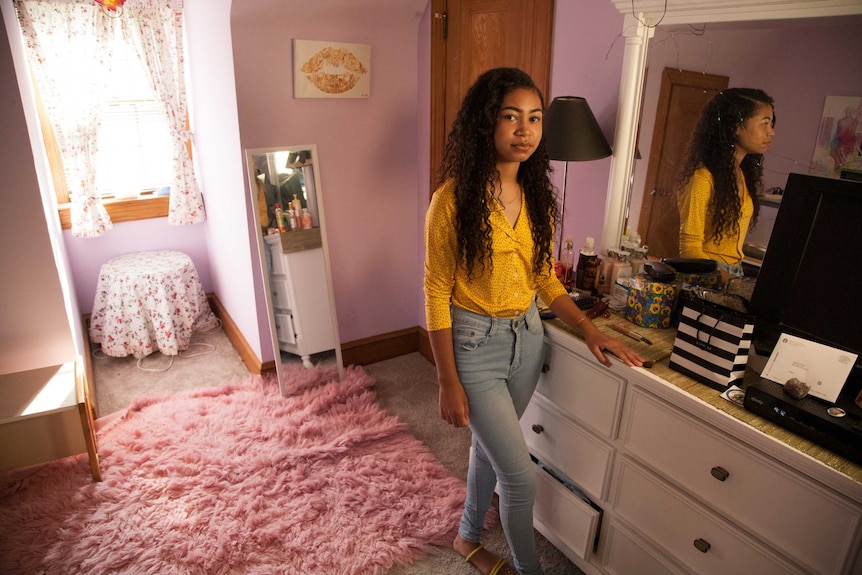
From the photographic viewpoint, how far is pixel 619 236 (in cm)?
195

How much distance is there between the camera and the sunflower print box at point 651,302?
5.40 ft

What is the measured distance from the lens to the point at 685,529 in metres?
1.45

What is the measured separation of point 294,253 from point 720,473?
6.61 ft

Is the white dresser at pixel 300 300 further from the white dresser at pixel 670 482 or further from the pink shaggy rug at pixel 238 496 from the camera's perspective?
the white dresser at pixel 670 482

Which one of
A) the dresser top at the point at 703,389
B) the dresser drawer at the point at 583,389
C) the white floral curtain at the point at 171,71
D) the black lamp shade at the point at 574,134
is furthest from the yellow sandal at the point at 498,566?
the white floral curtain at the point at 171,71

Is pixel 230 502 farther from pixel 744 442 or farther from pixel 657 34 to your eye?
pixel 657 34

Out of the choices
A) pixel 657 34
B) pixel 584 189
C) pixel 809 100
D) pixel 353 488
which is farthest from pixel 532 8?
pixel 353 488

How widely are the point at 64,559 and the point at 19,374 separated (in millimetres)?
830

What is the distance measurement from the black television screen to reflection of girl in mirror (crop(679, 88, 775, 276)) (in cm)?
15

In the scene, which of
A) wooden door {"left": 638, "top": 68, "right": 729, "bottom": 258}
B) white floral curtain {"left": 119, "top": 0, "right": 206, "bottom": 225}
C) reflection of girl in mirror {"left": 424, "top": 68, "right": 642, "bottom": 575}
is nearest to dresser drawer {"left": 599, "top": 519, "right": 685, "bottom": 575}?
reflection of girl in mirror {"left": 424, "top": 68, "right": 642, "bottom": 575}

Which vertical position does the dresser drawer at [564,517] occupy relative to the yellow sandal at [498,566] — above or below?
above

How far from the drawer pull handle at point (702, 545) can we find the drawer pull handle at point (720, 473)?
0.20 metres

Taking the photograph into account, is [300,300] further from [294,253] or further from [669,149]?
[669,149]

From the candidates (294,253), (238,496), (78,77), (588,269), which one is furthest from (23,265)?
(588,269)
